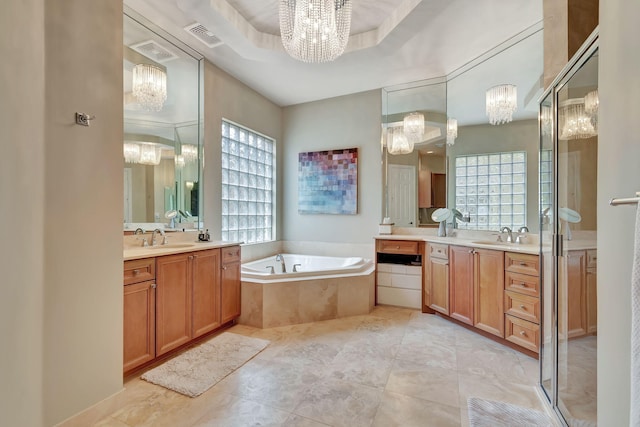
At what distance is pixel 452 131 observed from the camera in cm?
357

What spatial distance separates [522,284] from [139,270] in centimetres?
296

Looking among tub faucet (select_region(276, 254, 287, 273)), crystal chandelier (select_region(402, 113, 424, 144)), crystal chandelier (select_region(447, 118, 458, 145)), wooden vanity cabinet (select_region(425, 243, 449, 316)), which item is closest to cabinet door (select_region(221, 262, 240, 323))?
tub faucet (select_region(276, 254, 287, 273))

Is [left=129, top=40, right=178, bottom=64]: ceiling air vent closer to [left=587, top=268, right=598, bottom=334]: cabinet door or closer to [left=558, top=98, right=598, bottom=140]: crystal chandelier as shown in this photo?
[left=558, top=98, right=598, bottom=140]: crystal chandelier

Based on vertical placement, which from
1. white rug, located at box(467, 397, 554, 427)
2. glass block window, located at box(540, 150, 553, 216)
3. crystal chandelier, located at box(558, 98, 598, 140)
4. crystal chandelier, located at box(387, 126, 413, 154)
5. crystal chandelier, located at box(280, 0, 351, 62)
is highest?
crystal chandelier, located at box(280, 0, 351, 62)

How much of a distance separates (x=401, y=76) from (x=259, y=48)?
6.01 feet

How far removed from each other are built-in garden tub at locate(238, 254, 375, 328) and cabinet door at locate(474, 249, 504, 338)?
3.76ft

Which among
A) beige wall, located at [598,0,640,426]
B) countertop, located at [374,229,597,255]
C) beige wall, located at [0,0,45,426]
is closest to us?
beige wall, located at [598,0,640,426]

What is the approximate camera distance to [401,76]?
3.70 m

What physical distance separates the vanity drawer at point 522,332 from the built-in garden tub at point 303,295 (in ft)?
4.57

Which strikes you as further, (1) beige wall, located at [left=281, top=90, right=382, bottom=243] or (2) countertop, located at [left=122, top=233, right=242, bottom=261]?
(1) beige wall, located at [left=281, top=90, right=382, bottom=243]

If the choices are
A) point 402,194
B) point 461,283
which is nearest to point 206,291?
point 461,283

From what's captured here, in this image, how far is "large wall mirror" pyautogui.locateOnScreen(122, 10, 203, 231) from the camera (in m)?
2.53

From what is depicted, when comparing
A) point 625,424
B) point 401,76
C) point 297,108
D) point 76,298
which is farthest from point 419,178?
point 76,298

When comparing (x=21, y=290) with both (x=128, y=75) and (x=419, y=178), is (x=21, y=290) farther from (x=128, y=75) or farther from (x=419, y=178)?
(x=419, y=178)
